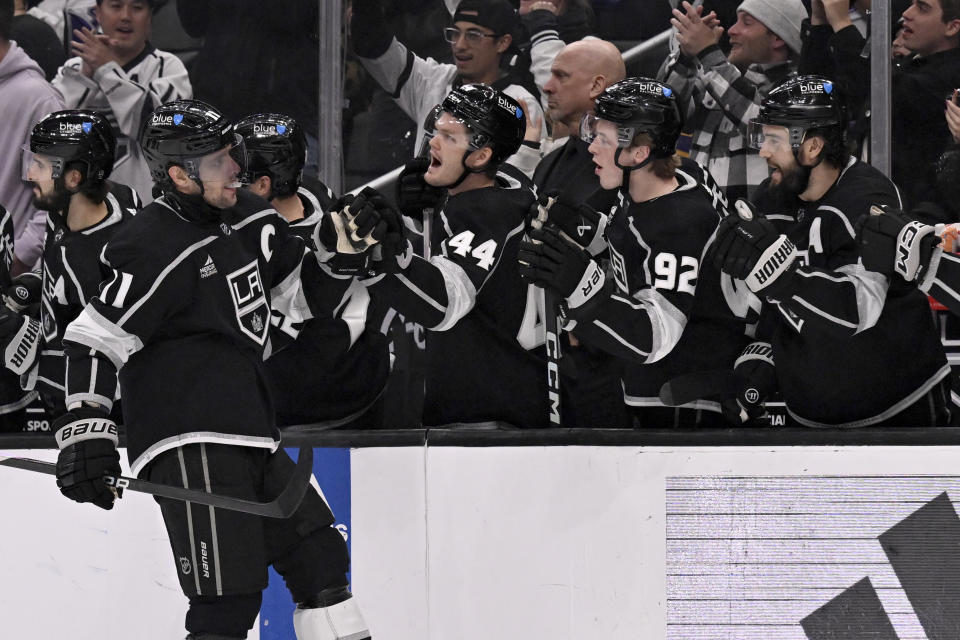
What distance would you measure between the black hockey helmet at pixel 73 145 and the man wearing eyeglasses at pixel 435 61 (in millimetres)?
989

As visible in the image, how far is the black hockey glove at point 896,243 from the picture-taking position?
2834 millimetres

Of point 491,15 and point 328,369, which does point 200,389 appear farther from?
point 491,15

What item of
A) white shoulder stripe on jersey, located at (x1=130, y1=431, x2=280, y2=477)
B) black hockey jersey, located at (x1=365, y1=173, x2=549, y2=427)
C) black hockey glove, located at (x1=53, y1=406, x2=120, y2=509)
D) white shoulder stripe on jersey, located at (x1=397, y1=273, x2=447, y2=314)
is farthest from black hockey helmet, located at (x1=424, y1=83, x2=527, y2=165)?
black hockey glove, located at (x1=53, y1=406, x2=120, y2=509)

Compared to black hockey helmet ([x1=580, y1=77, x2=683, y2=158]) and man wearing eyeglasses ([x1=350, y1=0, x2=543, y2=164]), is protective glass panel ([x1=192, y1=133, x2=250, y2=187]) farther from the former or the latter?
man wearing eyeglasses ([x1=350, y1=0, x2=543, y2=164])

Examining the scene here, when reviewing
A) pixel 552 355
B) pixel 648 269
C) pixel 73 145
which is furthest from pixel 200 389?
pixel 73 145

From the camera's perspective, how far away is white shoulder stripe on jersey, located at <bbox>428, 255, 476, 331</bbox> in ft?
10.5

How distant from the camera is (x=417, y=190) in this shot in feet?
11.8

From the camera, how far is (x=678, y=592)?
2961 millimetres

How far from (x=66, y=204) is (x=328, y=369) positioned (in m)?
0.94

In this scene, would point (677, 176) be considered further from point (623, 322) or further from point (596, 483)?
point (596, 483)

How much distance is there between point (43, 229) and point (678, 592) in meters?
2.79

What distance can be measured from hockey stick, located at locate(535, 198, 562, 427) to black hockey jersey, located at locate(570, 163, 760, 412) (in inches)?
5.1

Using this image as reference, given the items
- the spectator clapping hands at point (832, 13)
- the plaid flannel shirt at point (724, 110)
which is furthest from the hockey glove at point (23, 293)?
the spectator clapping hands at point (832, 13)

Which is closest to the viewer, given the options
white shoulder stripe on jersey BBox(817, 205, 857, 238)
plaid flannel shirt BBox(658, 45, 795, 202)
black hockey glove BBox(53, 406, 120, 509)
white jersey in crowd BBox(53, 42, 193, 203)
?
black hockey glove BBox(53, 406, 120, 509)
